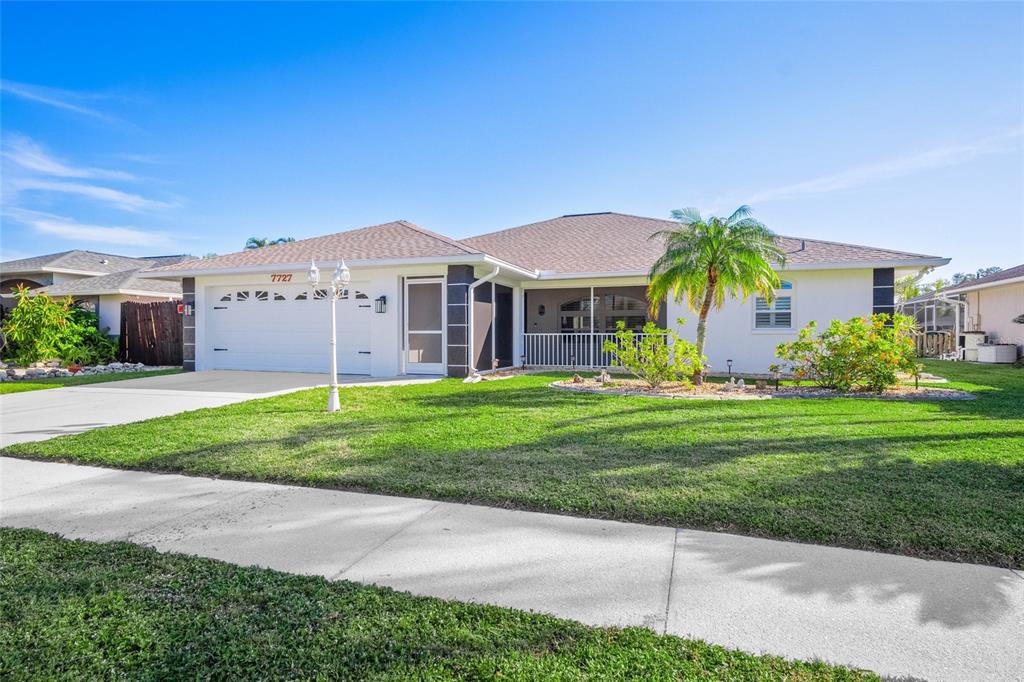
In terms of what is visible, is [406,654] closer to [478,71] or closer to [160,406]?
[160,406]

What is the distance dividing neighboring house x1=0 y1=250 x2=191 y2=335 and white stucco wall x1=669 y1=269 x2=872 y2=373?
1708 cm

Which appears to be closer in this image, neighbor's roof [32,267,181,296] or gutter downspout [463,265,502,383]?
gutter downspout [463,265,502,383]

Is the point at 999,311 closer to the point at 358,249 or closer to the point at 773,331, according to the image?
the point at 773,331

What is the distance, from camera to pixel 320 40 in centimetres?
1115

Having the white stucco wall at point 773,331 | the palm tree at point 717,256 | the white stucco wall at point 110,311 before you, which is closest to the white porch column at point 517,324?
the white stucco wall at point 773,331

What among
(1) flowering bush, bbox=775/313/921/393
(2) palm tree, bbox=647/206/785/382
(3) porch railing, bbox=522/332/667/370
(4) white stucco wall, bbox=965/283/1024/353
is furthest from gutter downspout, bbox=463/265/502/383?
(4) white stucco wall, bbox=965/283/1024/353

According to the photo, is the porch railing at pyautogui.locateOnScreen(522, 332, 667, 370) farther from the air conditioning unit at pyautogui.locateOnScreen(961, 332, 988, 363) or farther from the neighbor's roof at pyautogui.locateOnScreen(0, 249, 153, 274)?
the neighbor's roof at pyautogui.locateOnScreen(0, 249, 153, 274)

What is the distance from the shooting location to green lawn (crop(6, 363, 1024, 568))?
3.49 metres

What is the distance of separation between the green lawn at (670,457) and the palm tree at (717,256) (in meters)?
2.83

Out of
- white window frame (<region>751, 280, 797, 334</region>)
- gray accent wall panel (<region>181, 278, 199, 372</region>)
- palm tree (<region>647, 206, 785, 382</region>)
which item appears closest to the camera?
palm tree (<region>647, 206, 785, 382</region>)

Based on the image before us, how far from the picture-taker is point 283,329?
45.6 ft

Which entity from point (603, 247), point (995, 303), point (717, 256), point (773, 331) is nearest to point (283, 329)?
point (603, 247)

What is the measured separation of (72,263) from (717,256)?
28129 mm

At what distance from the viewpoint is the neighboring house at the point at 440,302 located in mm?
12375
